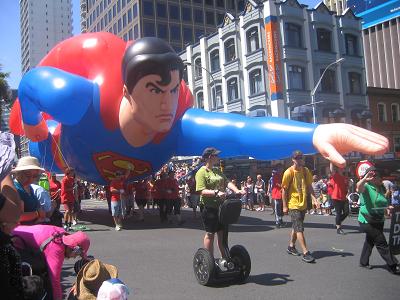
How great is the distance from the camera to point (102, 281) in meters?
3.65

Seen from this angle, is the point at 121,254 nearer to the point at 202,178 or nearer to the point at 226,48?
the point at 202,178

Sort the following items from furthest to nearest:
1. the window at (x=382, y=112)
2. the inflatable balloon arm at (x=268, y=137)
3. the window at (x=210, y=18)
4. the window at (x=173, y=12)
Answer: the window at (x=210, y=18)
the window at (x=173, y=12)
the window at (x=382, y=112)
the inflatable balloon arm at (x=268, y=137)

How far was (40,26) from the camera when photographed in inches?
5226

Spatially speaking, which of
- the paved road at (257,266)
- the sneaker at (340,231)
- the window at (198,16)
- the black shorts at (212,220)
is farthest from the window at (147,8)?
the black shorts at (212,220)

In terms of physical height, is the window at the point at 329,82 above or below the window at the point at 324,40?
below

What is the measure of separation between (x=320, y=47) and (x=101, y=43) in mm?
23807

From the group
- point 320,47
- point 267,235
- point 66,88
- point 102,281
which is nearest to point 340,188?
point 267,235

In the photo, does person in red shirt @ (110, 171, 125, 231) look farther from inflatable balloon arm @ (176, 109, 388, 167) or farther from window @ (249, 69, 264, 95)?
window @ (249, 69, 264, 95)

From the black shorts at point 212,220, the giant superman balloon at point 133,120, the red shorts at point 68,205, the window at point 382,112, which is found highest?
the window at point 382,112

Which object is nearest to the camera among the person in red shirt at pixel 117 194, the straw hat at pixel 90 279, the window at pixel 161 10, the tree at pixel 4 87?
the straw hat at pixel 90 279

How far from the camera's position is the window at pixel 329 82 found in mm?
31848

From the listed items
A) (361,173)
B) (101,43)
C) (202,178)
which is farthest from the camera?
(101,43)

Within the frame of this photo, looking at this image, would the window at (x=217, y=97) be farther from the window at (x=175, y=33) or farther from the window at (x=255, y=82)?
the window at (x=175, y=33)

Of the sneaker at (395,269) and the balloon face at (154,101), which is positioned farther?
the balloon face at (154,101)
